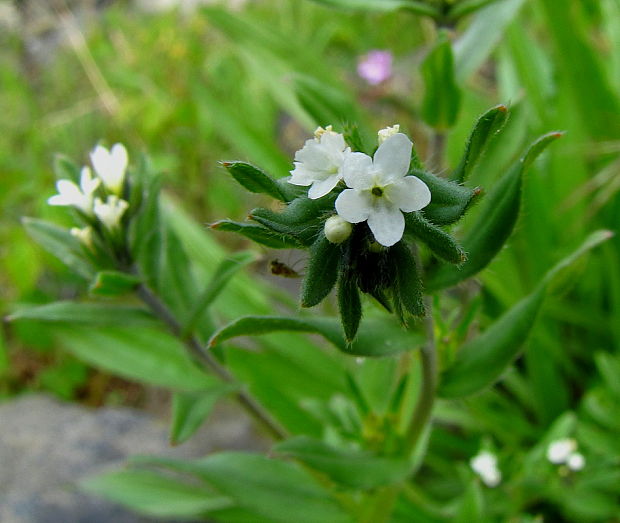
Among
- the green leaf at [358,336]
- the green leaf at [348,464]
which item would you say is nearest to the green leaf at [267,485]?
the green leaf at [348,464]


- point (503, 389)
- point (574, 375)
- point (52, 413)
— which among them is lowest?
point (52, 413)

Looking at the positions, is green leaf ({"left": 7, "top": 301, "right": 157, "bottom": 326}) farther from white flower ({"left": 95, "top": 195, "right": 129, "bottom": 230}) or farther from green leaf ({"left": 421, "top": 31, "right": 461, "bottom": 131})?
green leaf ({"left": 421, "top": 31, "right": 461, "bottom": 131})

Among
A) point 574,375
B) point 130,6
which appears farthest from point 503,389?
point 130,6

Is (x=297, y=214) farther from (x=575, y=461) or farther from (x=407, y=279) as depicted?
(x=575, y=461)

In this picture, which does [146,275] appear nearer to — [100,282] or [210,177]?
[100,282]

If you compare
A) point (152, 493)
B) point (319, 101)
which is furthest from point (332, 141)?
point (152, 493)

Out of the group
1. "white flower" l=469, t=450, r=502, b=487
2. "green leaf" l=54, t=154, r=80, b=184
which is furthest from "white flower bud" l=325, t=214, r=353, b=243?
"white flower" l=469, t=450, r=502, b=487
